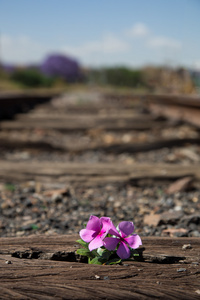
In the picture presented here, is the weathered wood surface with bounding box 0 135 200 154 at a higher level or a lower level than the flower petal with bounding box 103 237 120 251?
higher

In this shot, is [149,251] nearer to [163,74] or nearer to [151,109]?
[151,109]

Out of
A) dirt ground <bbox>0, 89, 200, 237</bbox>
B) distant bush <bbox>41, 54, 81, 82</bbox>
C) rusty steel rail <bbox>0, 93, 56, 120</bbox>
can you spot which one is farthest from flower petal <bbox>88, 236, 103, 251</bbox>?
distant bush <bbox>41, 54, 81, 82</bbox>

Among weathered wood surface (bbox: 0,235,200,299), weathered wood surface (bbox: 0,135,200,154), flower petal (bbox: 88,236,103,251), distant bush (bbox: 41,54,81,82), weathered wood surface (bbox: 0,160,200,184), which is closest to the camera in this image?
weathered wood surface (bbox: 0,235,200,299)

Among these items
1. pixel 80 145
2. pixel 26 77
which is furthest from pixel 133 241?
pixel 26 77

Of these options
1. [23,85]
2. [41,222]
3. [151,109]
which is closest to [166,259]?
[41,222]

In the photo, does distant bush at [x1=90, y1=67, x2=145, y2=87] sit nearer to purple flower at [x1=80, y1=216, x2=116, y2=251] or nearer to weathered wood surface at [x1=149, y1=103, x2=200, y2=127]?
weathered wood surface at [x1=149, y1=103, x2=200, y2=127]

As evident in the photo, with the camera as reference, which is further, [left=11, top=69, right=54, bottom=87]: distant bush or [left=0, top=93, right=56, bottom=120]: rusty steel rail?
[left=11, top=69, right=54, bottom=87]: distant bush
